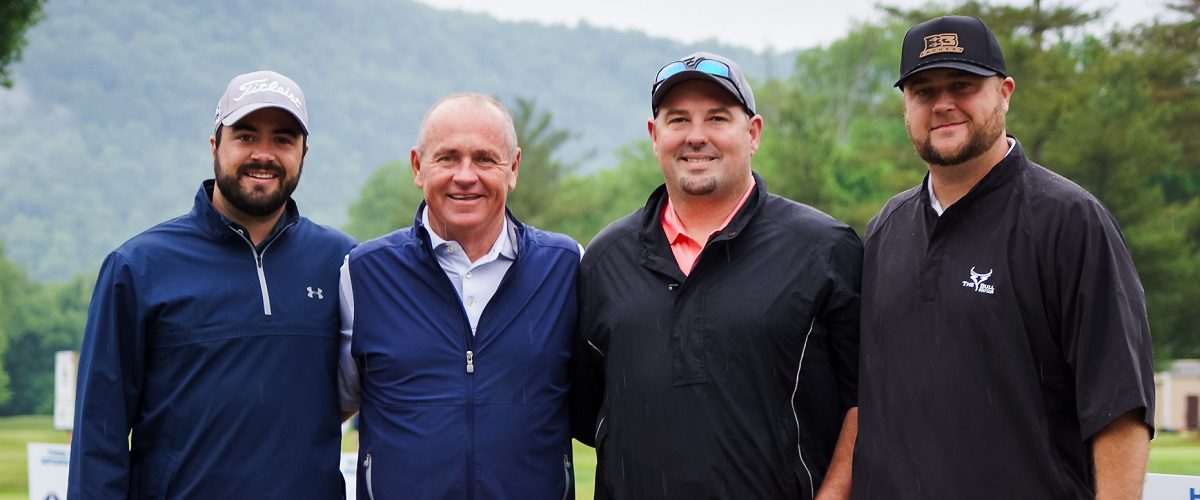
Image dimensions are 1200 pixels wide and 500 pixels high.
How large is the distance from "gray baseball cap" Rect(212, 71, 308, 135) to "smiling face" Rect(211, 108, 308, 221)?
4 centimetres

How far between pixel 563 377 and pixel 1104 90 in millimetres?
28825

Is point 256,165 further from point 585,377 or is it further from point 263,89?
point 585,377

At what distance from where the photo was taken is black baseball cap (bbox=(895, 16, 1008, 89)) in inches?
139

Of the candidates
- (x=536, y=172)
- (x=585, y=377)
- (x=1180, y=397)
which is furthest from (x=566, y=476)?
(x=536, y=172)

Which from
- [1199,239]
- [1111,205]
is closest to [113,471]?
[1111,205]

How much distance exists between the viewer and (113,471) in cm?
383

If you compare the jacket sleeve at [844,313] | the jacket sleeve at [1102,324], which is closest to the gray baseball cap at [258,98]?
the jacket sleeve at [844,313]

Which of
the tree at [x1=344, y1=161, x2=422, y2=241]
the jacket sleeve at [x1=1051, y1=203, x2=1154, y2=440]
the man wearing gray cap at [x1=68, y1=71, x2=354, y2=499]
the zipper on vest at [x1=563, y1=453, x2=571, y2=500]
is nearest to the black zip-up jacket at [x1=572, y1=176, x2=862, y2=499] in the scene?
the zipper on vest at [x1=563, y1=453, x2=571, y2=500]

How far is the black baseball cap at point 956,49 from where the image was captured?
354 centimetres

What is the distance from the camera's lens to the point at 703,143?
3955mm

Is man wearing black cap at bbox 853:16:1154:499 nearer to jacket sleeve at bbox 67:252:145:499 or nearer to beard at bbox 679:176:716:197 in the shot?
beard at bbox 679:176:716:197

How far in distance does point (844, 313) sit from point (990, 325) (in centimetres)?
55

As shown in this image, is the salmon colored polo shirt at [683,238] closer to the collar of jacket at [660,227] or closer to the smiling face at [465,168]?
the collar of jacket at [660,227]

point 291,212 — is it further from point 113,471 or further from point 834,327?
point 834,327
